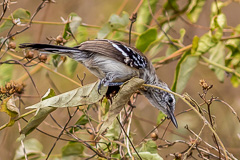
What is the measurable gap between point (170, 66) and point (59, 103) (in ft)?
14.0

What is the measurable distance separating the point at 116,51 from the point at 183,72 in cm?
72

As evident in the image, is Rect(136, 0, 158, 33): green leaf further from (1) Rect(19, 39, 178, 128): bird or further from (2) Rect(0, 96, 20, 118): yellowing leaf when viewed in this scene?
(2) Rect(0, 96, 20, 118): yellowing leaf

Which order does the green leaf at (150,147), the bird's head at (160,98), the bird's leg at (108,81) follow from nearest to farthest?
the green leaf at (150,147) → the bird's leg at (108,81) → the bird's head at (160,98)

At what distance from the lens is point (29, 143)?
3.64 meters

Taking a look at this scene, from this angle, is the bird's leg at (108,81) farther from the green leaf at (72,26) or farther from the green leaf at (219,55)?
the green leaf at (219,55)

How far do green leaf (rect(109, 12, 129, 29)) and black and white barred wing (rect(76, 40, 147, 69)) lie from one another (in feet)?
1.58

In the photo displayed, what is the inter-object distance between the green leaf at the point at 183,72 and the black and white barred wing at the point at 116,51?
38cm

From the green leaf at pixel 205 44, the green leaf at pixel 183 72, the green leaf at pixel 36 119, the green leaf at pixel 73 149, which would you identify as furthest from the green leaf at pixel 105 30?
the green leaf at pixel 36 119

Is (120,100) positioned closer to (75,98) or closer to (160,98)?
(75,98)

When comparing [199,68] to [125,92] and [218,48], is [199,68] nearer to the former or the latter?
[218,48]

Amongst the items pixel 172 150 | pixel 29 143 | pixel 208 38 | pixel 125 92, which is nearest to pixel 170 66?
pixel 172 150

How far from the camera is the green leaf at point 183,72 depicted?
3.73 meters

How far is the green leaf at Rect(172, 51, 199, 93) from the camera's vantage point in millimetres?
3729

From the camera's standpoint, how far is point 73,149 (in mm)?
3537
